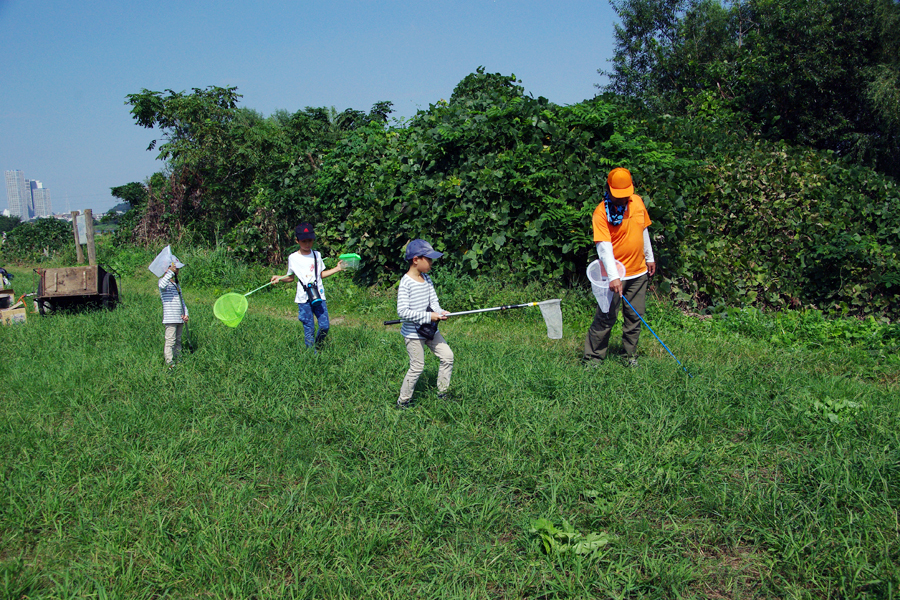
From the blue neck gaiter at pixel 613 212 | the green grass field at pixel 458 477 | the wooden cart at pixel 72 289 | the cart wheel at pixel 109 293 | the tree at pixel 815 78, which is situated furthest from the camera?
the tree at pixel 815 78

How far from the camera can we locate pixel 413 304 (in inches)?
190

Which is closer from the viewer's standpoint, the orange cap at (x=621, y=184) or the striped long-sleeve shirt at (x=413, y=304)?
the striped long-sleeve shirt at (x=413, y=304)

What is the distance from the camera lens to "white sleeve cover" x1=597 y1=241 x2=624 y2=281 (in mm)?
5520

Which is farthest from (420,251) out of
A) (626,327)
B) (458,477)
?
(626,327)

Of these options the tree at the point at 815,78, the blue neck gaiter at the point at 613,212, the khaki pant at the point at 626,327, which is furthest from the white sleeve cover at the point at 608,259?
the tree at the point at 815,78

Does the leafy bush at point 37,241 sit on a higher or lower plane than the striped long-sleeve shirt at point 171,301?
higher

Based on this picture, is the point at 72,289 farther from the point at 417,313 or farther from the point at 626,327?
the point at 626,327

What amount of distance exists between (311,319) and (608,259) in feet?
10.3

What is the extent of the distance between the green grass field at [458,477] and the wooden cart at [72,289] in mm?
3461

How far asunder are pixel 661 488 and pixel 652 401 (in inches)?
48.6

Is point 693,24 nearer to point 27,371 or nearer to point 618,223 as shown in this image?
point 618,223

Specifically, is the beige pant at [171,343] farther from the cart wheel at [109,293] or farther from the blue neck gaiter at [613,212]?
the blue neck gaiter at [613,212]

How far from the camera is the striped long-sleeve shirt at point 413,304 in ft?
15.7

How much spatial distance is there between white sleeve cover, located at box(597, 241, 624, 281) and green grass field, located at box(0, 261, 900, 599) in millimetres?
897
